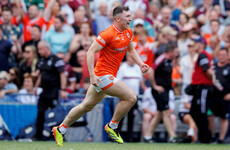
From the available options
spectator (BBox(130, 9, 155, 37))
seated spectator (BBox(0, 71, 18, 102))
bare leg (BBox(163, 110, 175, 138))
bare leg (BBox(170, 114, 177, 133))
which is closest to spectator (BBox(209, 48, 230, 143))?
bare leg (BBox(170, 114, 177, 133))

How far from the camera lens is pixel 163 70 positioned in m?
11.7

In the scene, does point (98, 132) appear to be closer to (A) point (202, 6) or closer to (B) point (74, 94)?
(B) point (74, 94)

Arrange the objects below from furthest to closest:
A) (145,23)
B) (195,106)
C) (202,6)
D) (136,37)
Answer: (202,6)
(145,23)
(136,37)
(195,106)

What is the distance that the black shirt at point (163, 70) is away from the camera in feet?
38.2

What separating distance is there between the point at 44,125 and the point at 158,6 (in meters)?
6.68

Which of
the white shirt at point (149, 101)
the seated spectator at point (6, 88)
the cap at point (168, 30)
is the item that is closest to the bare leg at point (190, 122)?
the white shirt at point (149, 101)

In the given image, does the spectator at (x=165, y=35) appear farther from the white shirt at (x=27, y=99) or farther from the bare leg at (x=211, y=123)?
the white shirt at (x=27, y=99)

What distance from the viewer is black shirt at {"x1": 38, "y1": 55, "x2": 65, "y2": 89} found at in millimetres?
11930

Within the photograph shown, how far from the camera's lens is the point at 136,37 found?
1342cm

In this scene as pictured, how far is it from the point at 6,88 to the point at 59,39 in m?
2.15

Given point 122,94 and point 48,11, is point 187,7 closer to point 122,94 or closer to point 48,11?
point 48,11

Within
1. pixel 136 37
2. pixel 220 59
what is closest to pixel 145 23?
pixel 136 37

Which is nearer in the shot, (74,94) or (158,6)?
(74,94)

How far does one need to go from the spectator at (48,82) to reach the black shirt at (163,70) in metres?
2.21
